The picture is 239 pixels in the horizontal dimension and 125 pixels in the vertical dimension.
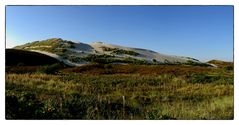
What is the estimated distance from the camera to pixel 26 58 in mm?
10930

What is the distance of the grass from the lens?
9484 millimetres

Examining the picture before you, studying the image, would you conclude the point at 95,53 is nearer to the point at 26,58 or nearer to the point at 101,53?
the point at 101,53

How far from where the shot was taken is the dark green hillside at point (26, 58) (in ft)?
33.6

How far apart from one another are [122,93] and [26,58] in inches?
83.7

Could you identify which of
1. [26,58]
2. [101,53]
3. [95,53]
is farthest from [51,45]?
[101,53]

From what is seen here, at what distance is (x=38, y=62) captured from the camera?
36.9 feet

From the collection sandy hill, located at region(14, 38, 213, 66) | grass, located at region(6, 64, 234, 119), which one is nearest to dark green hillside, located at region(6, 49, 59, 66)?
sandy hill, located at region(14, 38, 213, 66)

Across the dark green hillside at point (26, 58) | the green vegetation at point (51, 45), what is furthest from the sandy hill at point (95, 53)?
the dark green hillside at point (26, 58)

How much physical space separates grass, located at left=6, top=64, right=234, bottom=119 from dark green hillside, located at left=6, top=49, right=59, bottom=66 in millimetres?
204

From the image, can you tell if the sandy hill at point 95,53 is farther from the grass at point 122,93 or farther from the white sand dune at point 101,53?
the grass at point 122,93

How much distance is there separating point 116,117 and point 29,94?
5.66 ft

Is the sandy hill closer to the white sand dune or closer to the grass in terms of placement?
the white sand dune
